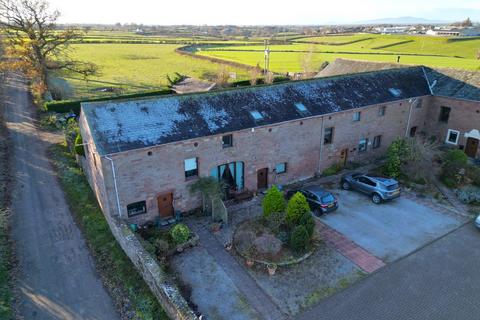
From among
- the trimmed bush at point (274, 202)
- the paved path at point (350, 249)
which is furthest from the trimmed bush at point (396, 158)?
the trimmed bush at point (274, 202)

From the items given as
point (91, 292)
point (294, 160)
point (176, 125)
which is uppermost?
point (176, 125)

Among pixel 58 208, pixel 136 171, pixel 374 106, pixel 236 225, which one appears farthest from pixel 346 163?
pixel 58 208

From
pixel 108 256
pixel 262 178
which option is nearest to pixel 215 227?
pixel 108 256

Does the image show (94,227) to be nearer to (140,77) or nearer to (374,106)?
(374,106)

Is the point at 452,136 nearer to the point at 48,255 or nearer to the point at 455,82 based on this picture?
the point at 455,82

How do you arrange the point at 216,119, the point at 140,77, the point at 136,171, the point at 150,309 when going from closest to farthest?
the point at 150,309 → the point at 136,171 → the point at 216,119 → the point at 140,77

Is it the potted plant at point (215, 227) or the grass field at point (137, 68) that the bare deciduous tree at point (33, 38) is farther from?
the potted plant at point (215, 227)
